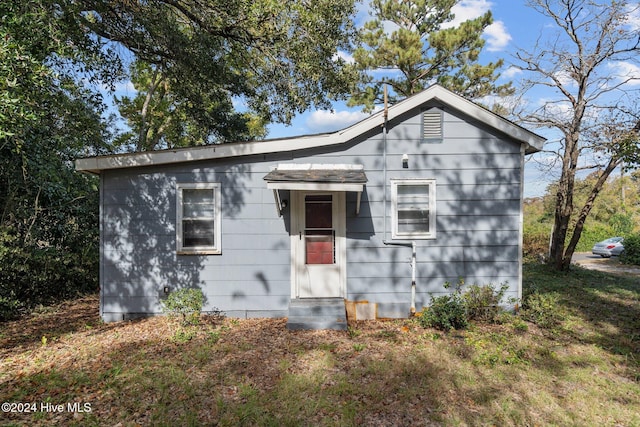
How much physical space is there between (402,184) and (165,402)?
478 centimetres

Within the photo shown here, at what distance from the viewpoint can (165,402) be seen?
348 cm

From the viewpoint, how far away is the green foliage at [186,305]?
543 centimetres

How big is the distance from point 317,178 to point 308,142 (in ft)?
2.99

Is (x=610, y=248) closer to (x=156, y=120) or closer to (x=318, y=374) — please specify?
(x=318, y=374)

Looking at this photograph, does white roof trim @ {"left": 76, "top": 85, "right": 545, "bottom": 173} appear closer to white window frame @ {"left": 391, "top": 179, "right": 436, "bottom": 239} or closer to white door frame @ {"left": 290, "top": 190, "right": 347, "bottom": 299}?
white door frame @ {"left": 290, "top": 190, "right": 347, "bottom": 299}

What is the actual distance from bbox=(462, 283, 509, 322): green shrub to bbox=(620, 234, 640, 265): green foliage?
14270 millimetres

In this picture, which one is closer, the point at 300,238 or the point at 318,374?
the point at 318,374

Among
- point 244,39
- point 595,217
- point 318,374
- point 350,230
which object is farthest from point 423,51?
point 595,217

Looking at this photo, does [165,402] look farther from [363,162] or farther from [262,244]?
Answer: [363,162]

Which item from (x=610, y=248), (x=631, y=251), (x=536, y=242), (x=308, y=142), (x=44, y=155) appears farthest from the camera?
(x=610, y=248)

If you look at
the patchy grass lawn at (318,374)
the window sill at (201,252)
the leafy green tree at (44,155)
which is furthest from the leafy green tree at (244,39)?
the patchy grass lawn at (318,374)

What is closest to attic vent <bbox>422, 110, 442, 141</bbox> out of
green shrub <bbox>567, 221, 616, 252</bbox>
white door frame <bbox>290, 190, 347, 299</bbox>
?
white door frame <bbox>290, 190, 347, 299</bbox>

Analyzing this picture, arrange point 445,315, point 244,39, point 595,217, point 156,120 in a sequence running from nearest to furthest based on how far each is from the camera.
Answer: point 445,315 → point 244,39 → point 156,120 → point 595,217

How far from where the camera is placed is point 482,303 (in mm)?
5672
